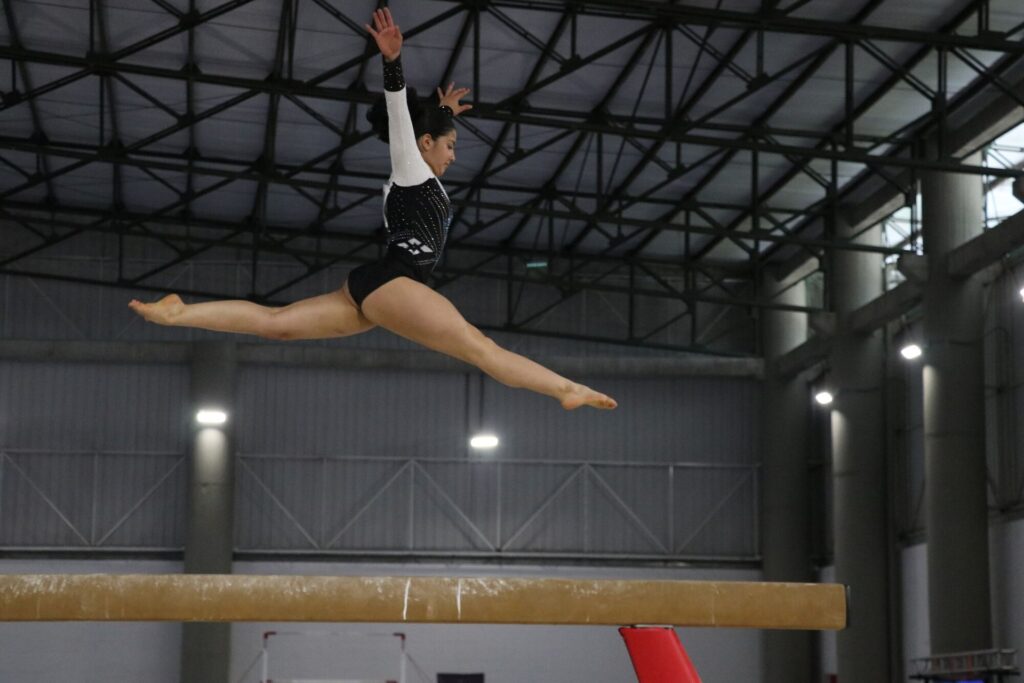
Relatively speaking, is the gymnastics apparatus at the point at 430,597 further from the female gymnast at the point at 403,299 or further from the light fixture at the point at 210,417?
the light fixture at the point at 210,417

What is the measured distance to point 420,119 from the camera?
6305 millimetres

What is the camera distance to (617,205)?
74.7ft

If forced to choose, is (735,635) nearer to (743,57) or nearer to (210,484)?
(210,484)

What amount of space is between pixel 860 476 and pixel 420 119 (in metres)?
15.5

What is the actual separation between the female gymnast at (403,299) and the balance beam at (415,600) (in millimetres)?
852

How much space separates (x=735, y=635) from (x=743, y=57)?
11513mm

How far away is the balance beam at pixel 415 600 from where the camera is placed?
5.57 metres

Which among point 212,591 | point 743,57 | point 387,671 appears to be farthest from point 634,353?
point 212,591

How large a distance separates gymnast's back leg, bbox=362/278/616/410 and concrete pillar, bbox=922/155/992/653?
480 inches

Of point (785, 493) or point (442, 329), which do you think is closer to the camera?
point (442, 329)

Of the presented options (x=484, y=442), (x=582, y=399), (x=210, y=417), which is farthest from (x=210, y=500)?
(x=582, y=399)

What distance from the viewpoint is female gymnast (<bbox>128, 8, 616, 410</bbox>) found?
5906mm

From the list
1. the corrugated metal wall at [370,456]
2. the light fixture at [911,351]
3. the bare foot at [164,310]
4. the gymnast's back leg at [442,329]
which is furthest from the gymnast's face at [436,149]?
the corrugated metal wall at [370,456]

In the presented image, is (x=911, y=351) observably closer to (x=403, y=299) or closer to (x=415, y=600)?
(x=403, y=299)
